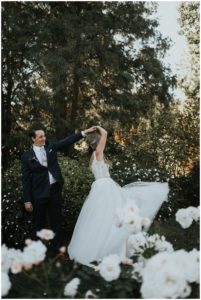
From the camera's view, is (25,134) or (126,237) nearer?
(126,237)

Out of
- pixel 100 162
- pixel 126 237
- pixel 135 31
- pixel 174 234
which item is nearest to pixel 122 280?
pixel 126 237

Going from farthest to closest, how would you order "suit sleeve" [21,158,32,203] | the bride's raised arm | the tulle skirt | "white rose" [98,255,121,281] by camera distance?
"suit sleeve" [21,158,32,203] < the bride's raised arm < the tulle skirt < "white rose" [98,255,121,281]

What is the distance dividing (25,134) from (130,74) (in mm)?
3258

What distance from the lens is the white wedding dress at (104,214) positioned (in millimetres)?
5133

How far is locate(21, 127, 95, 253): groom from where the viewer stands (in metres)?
5.59

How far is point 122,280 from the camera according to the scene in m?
3.11

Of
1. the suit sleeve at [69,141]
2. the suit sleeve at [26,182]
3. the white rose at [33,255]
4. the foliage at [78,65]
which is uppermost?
the foliage at [78,65]

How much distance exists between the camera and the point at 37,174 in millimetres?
5617

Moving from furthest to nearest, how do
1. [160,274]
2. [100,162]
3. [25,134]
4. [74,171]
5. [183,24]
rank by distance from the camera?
[183,24] → [25,134] → [74,171] → [100,162] → [160,274]

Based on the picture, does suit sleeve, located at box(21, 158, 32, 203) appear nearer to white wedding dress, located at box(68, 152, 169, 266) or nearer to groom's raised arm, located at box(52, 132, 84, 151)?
groom's raised arm, located at box(52, 132, 84, 151)

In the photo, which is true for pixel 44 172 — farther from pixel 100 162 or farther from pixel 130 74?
pixel 130 74

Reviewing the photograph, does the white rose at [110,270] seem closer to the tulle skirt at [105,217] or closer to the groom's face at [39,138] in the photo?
the tulle skirt at [105,217]

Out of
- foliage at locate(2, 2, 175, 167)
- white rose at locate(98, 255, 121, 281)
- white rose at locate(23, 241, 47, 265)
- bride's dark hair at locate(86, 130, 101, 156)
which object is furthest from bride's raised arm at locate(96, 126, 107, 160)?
foliage at locate(2, 2, 175, 167)

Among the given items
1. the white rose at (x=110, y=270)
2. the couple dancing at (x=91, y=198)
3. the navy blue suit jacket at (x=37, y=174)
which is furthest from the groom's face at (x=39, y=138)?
the white rose at (x=110, y=270)
